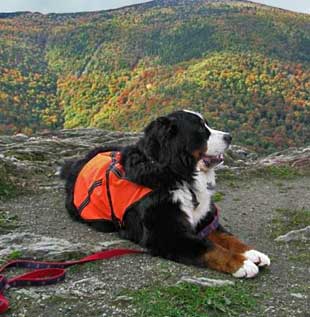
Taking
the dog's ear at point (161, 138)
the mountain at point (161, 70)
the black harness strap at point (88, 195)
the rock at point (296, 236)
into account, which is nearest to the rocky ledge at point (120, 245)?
the rock at point (296, 236)

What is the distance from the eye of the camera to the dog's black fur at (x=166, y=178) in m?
6.48

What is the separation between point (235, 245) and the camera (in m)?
6.56

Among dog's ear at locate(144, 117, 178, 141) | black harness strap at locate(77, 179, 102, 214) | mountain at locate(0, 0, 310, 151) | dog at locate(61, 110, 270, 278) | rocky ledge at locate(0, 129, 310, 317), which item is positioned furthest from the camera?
mountain at locate(0, 0, 310, 151)

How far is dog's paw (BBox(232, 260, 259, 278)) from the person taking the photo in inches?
230

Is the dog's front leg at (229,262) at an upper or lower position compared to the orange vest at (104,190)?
lower

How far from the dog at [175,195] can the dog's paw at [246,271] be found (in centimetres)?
11

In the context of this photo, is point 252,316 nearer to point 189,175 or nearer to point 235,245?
point 235,245

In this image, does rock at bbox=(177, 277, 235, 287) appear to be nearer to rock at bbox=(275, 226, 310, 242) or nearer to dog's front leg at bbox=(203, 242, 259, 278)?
dog's front leg at bbox=(203, 242, 259, 278)

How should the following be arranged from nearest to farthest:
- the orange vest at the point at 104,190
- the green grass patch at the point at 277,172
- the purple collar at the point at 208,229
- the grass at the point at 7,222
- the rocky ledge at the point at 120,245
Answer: the rocky ledge at the point at 120,245
the purple collar at the point at 208,229
the orange vest at the point at 104,190
the grass at the point at 7,222
the green grass patch at the point at 277,172

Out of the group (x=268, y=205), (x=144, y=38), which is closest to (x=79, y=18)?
(x=144, y=38)

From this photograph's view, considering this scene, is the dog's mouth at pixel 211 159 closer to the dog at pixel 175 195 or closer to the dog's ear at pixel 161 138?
the dog at pixel 175 195

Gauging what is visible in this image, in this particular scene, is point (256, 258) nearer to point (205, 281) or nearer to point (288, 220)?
point (205, 281)

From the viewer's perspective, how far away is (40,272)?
226 inches

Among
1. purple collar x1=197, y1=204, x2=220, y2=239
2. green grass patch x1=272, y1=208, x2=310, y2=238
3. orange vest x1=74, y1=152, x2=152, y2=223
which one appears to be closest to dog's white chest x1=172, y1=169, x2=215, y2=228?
purple collar x1=197, y1=204, x2=220, y2=239
